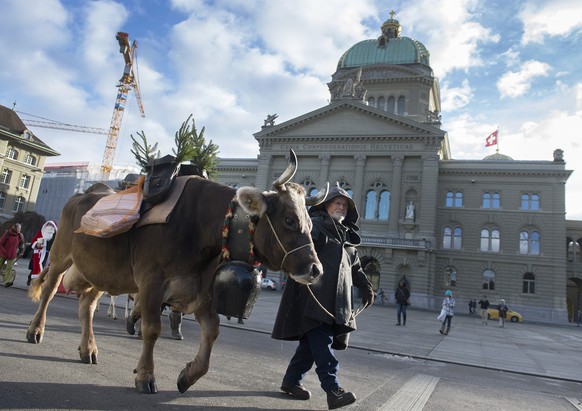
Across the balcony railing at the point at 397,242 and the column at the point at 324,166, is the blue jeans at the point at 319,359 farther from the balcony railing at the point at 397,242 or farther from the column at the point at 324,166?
the column at the point at 324,166

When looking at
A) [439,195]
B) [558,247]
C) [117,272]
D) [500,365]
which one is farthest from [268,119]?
[117,272]

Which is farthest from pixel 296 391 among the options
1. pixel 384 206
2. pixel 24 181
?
pixel 24 181

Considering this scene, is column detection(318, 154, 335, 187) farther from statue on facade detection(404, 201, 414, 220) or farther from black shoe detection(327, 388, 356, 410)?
black shoe detection(327, 388, 356, 410)

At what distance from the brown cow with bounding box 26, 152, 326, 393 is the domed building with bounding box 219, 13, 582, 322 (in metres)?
42.1

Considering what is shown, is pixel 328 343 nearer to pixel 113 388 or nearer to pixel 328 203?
pixel 328 203

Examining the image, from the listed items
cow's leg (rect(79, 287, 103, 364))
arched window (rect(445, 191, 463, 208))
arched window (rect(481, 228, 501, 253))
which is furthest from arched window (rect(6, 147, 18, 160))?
cow's leg (rect(79, 287, 103, 364))

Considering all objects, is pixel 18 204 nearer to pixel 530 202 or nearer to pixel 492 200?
pixel 492 200

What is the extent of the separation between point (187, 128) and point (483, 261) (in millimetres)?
41050

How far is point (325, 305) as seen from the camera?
4.17m

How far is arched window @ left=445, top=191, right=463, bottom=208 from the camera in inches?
1892

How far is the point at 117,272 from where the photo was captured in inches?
158

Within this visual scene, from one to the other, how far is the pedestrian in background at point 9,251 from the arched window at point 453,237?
4308cm

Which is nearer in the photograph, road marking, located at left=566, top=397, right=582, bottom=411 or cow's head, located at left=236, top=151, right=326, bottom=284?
cow's head, located at left=236, top=151, right=326, bottom=284

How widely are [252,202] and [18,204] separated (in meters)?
67.6
